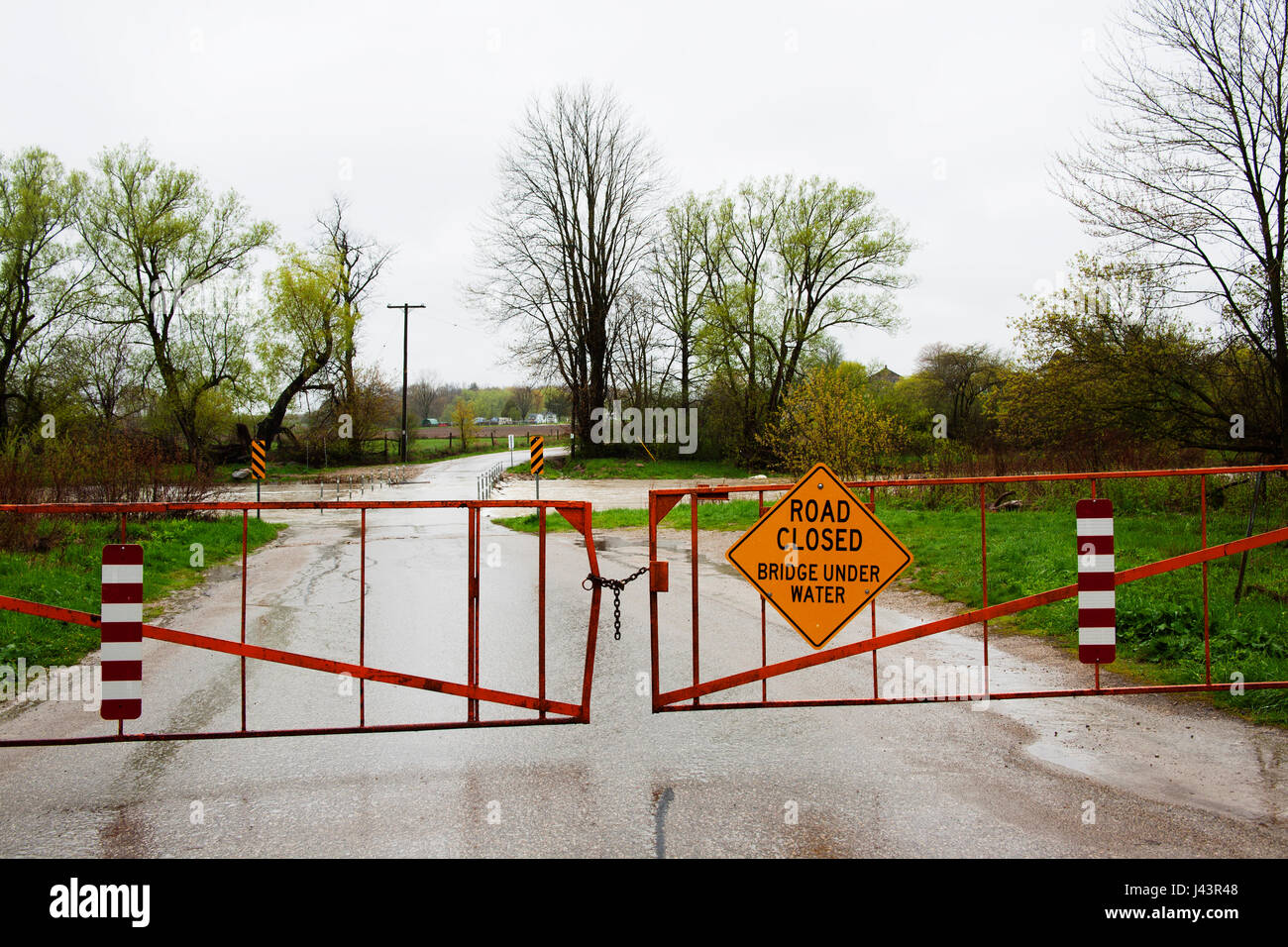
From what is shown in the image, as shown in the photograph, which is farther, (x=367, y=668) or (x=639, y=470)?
(x=639, y=470)

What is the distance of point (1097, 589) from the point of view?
17.7 ft

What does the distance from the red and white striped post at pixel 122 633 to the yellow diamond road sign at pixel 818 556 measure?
12.1 feet

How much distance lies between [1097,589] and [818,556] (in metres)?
1.80

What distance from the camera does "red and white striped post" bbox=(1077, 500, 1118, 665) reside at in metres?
5.39

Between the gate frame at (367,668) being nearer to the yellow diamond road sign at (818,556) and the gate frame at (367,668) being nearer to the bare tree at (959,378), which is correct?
the yellow diamond road sign at (818,556)

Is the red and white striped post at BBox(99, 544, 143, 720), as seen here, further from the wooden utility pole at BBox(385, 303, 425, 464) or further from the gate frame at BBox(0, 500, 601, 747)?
the wooden utility pole at BBox(385, 303, 425, 464)

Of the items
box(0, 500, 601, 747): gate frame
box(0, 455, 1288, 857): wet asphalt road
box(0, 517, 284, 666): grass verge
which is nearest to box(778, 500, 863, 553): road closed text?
box(0, 455, 1288, 857): wet asphalt road

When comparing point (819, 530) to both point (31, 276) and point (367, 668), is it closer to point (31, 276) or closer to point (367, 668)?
point (367, 668)

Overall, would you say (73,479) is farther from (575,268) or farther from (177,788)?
(575,268)

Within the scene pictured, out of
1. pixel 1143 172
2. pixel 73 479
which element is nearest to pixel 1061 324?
pixel 1143 172

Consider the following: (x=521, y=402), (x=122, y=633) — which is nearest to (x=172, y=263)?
(x=122, y=633)

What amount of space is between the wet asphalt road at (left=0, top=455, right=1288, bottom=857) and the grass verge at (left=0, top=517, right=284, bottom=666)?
97cm
